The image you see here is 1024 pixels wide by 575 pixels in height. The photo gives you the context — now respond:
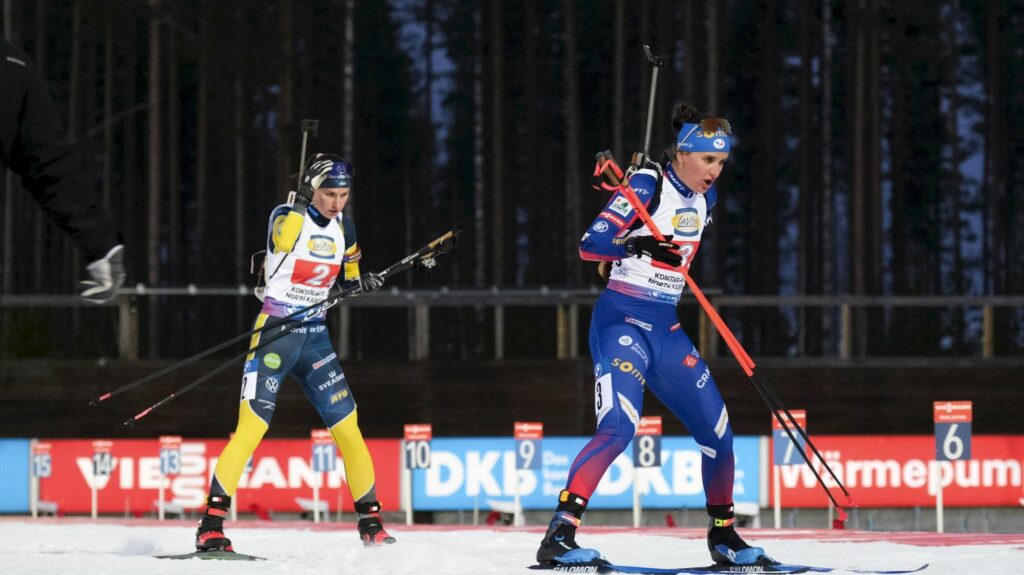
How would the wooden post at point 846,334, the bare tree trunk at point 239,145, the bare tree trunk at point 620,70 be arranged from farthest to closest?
the bare tree trunk at point 239,145
the bare tree trunk at point 620,70
the wooden post at point 846,334

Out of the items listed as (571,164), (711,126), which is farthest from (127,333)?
(571,164)

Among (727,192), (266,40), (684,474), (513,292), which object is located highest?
(266,40)

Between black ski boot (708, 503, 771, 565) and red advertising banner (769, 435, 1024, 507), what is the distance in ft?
25.7

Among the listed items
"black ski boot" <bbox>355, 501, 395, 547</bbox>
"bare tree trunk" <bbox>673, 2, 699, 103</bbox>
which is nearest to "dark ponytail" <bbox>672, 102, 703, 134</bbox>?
"black ski boot" <bbox>355, 501, 395, 547</bbox>

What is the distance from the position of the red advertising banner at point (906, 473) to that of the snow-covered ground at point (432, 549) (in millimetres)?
4937

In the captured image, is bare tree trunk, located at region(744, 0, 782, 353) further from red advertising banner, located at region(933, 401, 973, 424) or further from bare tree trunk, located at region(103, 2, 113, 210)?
red advertising banner, located at region(933, 401, 973, 424)

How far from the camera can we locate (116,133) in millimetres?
38594

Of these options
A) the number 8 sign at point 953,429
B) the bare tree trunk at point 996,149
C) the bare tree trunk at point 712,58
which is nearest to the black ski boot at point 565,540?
the number 8 sign at point 953,429

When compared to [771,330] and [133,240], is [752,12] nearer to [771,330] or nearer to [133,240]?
[771,330]

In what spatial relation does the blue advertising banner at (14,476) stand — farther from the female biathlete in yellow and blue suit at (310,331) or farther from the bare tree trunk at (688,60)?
the bare tree trunk at (688,60)

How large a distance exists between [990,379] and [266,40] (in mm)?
19064

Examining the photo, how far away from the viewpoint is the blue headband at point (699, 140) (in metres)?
6.43

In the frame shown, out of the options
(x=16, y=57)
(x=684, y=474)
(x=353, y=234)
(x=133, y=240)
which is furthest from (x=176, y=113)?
(x=16, y=57)

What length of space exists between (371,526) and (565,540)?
1795 millimetres
